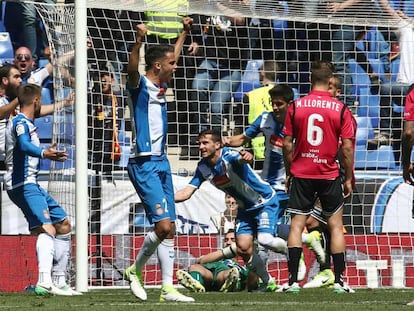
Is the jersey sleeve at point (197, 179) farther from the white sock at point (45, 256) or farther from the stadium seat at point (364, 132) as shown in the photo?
the stadium seat at point (364, 132)

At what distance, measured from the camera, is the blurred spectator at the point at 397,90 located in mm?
15203

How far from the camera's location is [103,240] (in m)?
13.0

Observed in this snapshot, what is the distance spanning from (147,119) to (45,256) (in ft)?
5.67

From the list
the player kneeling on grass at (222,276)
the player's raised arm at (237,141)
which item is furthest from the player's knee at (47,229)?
the player's raised arm at (237,141)

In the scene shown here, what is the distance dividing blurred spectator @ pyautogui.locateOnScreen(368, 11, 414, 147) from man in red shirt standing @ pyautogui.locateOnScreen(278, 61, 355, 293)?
4770mm

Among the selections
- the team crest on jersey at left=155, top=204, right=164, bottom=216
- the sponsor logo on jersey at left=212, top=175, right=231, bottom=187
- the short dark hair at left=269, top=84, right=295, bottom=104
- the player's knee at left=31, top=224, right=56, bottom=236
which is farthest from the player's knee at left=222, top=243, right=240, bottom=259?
the team crest on jersey at left=155, top=204, right=164, bottom=216

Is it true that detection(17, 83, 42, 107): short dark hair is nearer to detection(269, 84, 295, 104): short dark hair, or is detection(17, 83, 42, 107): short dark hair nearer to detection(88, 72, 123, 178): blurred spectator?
detection(88, 72, 123, 178): blurred spectator

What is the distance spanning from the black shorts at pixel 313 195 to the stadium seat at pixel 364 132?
4.73m

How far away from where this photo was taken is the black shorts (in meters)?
10.3

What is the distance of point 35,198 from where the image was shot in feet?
35.4

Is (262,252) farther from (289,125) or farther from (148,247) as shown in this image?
(148,247)

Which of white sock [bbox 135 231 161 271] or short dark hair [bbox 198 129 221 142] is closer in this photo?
white sock [bbox 135 231 161 271]

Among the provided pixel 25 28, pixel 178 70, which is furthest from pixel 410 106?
pixel 25 28

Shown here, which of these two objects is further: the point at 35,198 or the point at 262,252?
the point at 262,252
